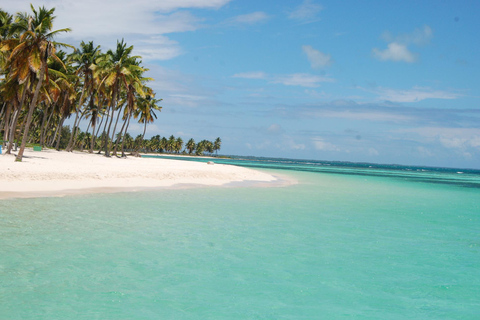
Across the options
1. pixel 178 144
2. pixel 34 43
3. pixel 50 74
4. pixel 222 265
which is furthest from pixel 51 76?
pixel 178 144

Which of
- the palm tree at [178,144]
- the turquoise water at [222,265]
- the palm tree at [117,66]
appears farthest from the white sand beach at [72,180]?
the palm tree at [178,144]

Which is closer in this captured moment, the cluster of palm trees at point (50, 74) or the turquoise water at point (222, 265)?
the turquoise water at point (222, 265)

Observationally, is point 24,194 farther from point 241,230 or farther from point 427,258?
point 427,258

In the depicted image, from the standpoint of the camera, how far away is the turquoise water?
21.6 ft

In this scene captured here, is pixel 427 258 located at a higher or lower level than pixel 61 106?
lower

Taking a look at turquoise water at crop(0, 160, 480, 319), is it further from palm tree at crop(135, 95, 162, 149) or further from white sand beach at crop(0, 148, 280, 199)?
palm tree at crop(135, 95, 162, 149)

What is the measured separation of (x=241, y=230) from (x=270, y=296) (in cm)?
582

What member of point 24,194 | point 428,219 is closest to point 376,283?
point 428,219

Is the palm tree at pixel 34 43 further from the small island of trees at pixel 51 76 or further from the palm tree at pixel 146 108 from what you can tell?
the palm tree at pixel 146 108

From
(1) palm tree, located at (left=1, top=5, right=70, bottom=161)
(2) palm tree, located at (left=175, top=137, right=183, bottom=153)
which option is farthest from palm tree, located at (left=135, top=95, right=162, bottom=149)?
(2) palm tree, located at (left=175, top=137, right=183, bottom=153)

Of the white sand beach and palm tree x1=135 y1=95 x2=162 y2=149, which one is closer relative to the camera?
the white sand beach

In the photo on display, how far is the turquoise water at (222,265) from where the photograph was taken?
21.6 feet

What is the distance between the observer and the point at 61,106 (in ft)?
175

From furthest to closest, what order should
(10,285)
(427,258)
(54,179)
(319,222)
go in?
(54,179) < (319,222) < (427,258) < (10,285)
